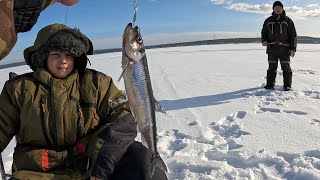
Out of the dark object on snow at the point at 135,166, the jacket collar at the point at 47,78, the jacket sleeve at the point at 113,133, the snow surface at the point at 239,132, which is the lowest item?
the snow surface at the point at 239,132

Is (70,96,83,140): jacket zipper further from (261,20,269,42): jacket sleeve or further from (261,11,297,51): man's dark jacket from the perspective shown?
(261,20,269,42): jacket sleeve

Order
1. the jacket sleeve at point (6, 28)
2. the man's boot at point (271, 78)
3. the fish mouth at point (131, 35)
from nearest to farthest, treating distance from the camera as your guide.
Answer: the jacket sleeve at point (6, 28)
the fish mouth at point (131, 35)
the man's boot at point (271, 78)

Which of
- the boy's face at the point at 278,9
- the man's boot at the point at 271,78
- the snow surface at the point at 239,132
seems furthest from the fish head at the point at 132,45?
the man's boot at the point at 271,78

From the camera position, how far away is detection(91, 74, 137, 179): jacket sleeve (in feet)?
10.2

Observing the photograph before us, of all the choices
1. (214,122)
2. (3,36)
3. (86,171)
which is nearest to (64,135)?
(86,171)

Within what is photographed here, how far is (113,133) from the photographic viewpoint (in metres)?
3.19

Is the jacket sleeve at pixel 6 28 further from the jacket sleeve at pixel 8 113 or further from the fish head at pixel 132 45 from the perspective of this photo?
the jacket sleeve at pixel 8 113

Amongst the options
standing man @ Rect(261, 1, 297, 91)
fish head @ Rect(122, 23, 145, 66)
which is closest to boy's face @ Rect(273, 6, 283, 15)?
standing man @ Rect(261, 1, 297, 91)

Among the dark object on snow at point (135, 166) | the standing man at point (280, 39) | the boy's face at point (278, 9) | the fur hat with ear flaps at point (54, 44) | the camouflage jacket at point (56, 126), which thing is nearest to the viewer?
the dark object on snow at point (135, 166)

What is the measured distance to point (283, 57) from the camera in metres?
9.52

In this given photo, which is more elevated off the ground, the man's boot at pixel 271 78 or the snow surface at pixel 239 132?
the man's boot at pixel 271 78

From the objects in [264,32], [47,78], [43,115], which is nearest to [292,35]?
[264,32]

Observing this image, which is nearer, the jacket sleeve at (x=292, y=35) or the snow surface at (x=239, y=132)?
the snow surface at (x=239, y=132)

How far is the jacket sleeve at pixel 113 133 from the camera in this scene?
3123 mm
